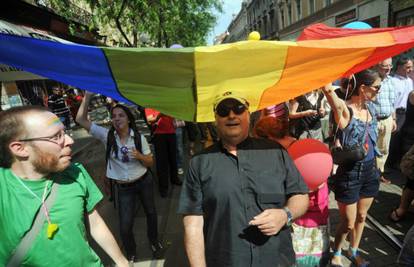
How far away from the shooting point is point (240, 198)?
1.75 meters

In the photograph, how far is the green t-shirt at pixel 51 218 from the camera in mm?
1587

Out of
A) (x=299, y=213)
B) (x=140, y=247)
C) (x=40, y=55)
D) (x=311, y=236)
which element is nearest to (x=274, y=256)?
(x=299, y=213)

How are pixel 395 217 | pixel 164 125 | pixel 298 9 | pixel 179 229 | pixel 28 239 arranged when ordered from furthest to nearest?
pixel 298 9 < pixel 164 125 < pixel 179 229 < pixel 395 217 < pixel 28 239

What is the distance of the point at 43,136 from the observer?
1.64 metres

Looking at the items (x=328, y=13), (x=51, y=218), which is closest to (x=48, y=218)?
(x=51, y=218)

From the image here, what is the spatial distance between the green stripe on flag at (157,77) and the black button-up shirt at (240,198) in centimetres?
57

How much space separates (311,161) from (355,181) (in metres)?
0.83

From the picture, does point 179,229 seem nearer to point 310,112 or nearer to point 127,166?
point 127,166

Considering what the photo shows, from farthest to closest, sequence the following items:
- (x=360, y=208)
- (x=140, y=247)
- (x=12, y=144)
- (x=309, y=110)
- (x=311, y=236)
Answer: (x=309, y=110) < (x=140, y=247) < (x=360, y=208) < (x=311, y=236) < (x=12, y=144)

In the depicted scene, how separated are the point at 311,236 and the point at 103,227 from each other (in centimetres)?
163

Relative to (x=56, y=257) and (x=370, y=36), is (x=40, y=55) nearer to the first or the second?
(x=56, y=257)

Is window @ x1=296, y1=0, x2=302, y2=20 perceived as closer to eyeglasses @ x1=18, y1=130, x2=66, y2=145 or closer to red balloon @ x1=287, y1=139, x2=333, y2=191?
red balloon @ x1=287, y1=139, x2=333, y2=191

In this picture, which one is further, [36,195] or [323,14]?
[323,14]

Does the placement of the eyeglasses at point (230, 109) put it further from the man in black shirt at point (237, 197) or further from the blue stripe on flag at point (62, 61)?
the blue stripe on flag at point (62, 61)
